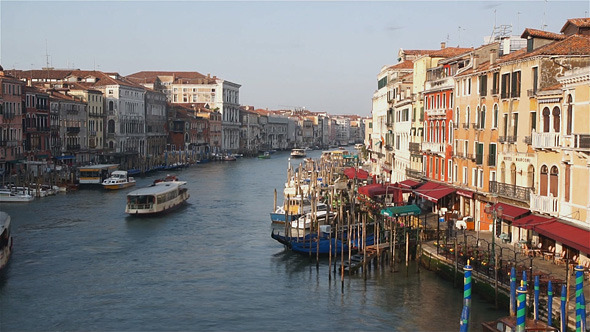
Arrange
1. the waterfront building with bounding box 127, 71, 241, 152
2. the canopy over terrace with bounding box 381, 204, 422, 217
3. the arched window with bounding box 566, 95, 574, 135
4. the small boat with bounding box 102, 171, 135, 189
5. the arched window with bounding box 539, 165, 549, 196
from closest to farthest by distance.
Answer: the arched window with bounding box 566, 95, 574, 135
the arched window with bounding box 539, 165, 549, 196
the canopy over terrace with bounding box 381, 204, 422, 217
the small boat with bounding box 102, 171, 135, 189
the waterfront building with bounding box 127, 71, 241, 152

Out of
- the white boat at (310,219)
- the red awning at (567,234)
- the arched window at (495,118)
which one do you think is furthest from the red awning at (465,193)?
the red awning at (567,234)

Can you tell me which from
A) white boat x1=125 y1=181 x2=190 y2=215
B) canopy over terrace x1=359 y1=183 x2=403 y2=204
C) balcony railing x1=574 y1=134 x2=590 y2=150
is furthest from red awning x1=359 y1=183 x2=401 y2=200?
balcony railing x1=574 y1=134 x2=590 y2=150

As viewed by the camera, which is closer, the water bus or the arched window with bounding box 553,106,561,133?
the arched window with bounding box 553,106,561,133

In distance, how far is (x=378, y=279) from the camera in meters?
16.8

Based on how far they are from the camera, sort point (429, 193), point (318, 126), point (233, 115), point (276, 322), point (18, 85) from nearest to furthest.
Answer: point (276, 322) → point (429, 193) → point (18, 85) → point (233, 115) → point (318, 126)

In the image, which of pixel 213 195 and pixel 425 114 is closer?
pixel 425 114

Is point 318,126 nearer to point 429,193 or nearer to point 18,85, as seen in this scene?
point 18,85

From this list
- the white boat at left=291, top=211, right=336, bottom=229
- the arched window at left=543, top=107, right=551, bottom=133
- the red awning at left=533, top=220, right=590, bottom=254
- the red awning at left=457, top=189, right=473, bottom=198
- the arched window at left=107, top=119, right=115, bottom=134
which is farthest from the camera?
the arched window at left=107, top=119, right=115, bottom=134

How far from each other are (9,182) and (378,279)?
24084mm

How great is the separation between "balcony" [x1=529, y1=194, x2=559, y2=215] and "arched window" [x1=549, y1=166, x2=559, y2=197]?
0.66 ft

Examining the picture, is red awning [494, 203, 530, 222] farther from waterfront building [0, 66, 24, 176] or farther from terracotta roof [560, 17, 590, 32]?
waterfront building [0, 66, 24, 176]

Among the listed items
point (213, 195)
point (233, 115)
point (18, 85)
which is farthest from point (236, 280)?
point (233, 115)

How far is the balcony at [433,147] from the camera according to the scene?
2252cm

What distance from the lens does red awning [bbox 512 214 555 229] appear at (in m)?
14.6
